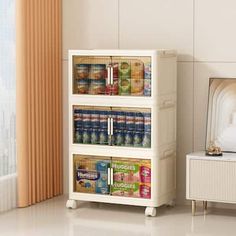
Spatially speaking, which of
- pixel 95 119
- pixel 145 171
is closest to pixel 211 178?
pixel 145 171

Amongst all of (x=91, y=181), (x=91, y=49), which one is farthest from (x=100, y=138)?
(x=91, y=49)

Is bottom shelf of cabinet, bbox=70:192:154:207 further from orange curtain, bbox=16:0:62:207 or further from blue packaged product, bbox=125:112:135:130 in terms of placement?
blue packaged product, bbox=125:112:135:130

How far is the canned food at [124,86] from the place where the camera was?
21.5 ft

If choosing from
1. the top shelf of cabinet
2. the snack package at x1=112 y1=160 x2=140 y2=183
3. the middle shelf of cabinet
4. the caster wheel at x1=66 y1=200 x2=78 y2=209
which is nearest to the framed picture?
the top shelf of cabinet

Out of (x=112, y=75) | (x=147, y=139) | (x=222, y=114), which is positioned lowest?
(x=147, y=139)

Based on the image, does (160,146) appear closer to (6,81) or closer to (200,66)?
(200,66)

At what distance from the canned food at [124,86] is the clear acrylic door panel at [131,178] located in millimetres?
602

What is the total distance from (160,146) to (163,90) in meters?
0.50

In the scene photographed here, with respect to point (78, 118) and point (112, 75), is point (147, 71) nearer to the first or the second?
point (112, 75)

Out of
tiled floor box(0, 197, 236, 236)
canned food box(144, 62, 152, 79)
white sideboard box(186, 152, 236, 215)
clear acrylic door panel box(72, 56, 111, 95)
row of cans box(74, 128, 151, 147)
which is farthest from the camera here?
clear acrylic door panel box(72, 56, 111, 95)

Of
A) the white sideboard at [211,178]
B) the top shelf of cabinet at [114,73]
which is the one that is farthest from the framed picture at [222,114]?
the top shelf of cabinet at [114,73]

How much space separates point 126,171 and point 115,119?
476 millimetres

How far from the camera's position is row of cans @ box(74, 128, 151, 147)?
6527mm

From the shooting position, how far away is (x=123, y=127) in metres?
6.59
